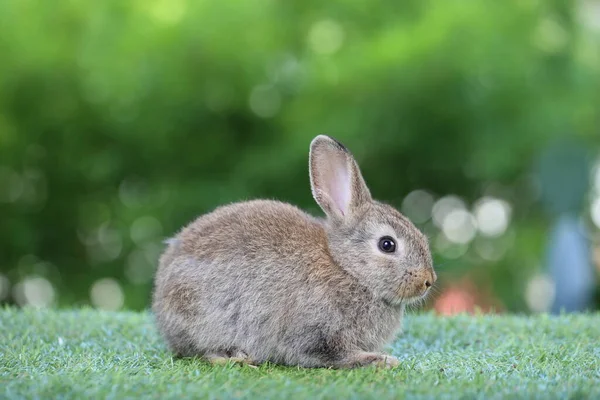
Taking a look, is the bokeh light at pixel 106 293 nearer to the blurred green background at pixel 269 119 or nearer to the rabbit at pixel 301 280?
the blurred green background at pixel 269 119

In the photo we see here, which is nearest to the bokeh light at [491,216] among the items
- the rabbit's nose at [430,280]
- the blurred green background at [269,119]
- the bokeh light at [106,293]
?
the blurred green background at [269,119]

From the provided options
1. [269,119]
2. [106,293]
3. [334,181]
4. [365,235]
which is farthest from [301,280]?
[106,293]

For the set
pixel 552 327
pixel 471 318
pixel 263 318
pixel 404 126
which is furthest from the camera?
pixel 404 126

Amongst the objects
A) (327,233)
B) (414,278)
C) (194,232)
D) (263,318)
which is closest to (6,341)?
(194,232)

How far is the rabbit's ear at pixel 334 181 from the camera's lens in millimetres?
3777

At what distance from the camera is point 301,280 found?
362 cm

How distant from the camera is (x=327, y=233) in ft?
12.6

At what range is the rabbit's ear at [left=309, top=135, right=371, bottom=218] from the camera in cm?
378

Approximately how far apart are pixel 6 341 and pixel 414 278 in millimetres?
1962

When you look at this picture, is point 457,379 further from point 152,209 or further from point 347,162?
point 152,209

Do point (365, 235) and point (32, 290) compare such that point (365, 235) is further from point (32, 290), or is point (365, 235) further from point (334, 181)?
point (32, 290)

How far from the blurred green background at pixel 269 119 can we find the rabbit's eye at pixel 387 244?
4.50 metres

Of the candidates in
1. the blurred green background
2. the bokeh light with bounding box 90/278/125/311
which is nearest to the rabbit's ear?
the blurred green background

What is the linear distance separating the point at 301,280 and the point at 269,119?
5712mm
